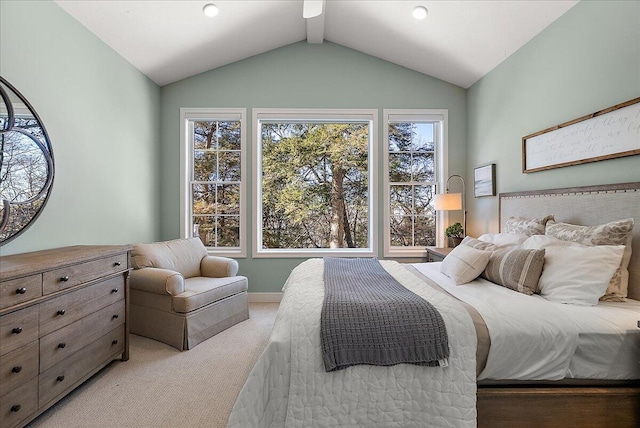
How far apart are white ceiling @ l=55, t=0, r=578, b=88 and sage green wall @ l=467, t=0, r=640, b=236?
20 centimetres

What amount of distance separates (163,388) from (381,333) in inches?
64.4

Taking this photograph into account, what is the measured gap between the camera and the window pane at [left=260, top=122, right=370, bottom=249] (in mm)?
4293

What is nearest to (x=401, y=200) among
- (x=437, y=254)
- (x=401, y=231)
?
(x=401, y=231)

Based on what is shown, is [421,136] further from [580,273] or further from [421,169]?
[580,273]

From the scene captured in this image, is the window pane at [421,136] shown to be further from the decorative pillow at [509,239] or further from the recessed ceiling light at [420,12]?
the decorative pillow at [509,239]

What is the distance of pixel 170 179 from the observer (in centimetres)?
411

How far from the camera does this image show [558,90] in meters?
2.58

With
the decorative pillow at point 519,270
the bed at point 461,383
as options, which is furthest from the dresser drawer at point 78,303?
the decorative pillow at point 519,270

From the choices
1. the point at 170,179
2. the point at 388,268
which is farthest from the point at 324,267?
the point at 170,179

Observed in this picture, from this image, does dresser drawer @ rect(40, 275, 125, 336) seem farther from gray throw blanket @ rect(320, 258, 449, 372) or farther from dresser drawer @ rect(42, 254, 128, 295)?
gray throw blanket @ rect(320, 258, 449, 372)

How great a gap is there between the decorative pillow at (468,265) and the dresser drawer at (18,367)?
254cm

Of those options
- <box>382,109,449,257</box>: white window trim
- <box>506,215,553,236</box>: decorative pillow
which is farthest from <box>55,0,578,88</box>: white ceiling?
<box>506,215,553,236</box>: decorative pillow

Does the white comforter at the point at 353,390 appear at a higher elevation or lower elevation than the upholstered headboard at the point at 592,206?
lower

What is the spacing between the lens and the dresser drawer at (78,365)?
1.80 m
